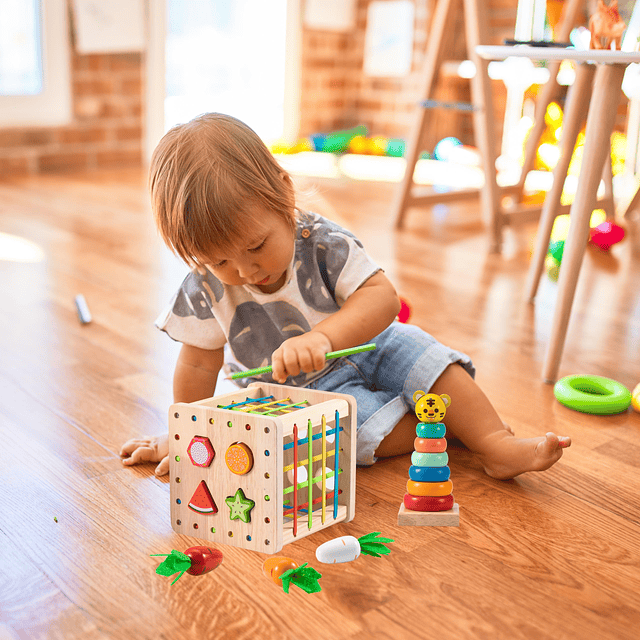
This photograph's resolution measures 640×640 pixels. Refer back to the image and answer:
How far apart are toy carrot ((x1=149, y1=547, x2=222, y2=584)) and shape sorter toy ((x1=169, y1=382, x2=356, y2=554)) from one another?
3cm

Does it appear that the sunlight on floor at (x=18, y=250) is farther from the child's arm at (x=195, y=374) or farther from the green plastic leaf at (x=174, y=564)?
the green plastic leaf at (x=174, y=564)

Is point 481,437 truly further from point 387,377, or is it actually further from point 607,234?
point 607,234

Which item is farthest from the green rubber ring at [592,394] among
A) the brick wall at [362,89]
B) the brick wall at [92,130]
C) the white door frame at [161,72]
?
the brick wall at [362,89]

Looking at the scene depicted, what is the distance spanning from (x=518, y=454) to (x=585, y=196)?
509mm

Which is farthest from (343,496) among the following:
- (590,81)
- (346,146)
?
(346,146)

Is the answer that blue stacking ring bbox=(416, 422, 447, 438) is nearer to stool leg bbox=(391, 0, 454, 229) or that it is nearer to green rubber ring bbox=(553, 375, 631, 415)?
green rubber ring bbox=(553, 375, 631, 415)

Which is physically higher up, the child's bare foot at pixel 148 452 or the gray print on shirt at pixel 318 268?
the gray print on shirt at pixel 318 268

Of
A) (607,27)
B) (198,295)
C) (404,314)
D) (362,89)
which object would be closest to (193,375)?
(198,295)

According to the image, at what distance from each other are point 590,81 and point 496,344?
0.58m

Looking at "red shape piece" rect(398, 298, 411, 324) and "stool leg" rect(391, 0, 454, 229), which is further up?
"stool leg" rect(391, 0, 454, 229)

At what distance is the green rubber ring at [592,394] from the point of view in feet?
3.57

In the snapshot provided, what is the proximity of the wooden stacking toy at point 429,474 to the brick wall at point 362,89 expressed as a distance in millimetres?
3168

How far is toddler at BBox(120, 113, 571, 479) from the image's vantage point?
31.0 inches

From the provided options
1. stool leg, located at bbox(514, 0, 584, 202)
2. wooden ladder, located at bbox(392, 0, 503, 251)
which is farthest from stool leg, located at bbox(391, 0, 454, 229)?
stool leg, located at bbox(514, 0, 584, 202)
